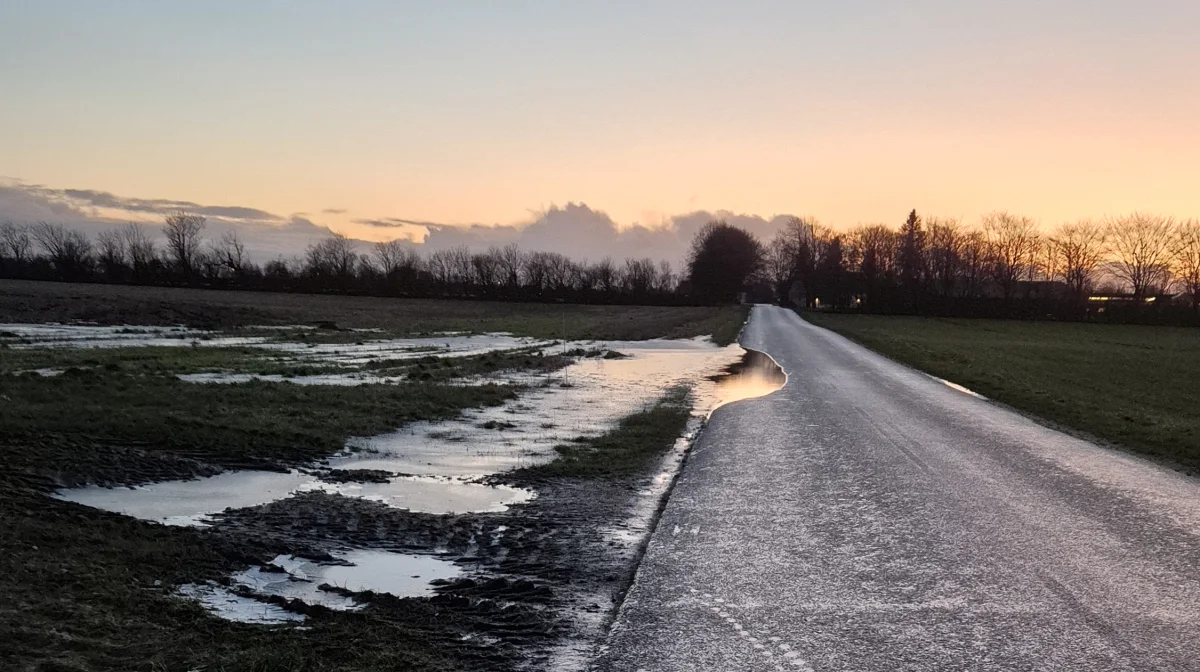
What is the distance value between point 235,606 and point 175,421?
6.39 meters

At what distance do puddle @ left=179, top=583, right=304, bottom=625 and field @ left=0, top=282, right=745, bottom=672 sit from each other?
0.10 m

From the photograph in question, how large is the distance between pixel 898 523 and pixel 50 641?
6673 millimetres

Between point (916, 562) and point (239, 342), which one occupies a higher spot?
point (239, 342)

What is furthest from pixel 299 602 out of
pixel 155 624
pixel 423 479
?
pixel 423 479

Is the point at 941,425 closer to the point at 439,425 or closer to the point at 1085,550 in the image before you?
the point at 1085,550

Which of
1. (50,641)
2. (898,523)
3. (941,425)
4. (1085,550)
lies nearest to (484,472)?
(898,523)

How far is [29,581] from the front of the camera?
4.80 meters

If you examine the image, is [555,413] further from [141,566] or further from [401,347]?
[401,347]

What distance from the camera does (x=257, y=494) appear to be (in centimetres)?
798

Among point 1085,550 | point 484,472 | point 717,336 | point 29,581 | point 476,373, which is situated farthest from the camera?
point 717,336

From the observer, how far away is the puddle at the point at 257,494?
22.9 feet

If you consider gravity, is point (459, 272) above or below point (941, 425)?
above

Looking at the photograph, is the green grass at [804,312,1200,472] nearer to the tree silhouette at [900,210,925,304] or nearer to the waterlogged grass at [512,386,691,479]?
the waterlogged grass at [512,386,691,479]

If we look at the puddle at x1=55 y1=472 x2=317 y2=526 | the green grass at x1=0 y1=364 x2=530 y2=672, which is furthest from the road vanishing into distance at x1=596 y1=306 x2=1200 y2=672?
the puddle at x1=55 y1=472 x2=317 y2=526
